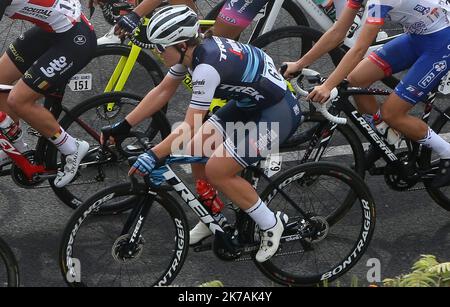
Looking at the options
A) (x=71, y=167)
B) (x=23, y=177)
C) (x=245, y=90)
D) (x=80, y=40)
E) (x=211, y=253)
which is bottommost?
(x=211, y=253)

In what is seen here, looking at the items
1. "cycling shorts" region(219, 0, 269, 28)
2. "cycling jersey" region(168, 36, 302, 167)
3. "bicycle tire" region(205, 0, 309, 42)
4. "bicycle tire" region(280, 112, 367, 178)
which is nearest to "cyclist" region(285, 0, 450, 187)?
"bicycle tire" region(280, 112, 367, 178)

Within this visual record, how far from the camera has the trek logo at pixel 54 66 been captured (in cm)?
748

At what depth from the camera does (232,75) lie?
6.57 m

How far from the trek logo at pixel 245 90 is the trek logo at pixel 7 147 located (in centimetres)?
190

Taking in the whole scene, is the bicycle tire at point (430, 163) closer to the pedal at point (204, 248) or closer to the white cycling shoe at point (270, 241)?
the white cycling shoe at point (270, 241)

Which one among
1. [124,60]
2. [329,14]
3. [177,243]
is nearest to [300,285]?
[177,243]

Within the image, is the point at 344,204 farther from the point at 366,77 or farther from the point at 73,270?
the point at 73,270

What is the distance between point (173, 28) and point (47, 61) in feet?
4.98

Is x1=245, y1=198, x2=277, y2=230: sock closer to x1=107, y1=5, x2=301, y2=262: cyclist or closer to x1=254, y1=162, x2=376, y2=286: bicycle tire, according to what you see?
x1=107, y1=5, x2=301, y2=262: cyclist

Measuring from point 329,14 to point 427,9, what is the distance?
2425 mm

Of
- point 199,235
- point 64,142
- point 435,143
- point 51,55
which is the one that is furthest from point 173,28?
point 435,143

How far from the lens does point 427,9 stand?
7266mm

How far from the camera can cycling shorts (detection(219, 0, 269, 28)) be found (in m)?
8.92

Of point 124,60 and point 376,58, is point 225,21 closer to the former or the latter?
point 124,60
